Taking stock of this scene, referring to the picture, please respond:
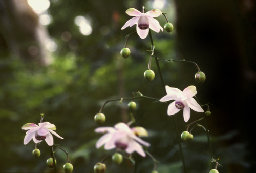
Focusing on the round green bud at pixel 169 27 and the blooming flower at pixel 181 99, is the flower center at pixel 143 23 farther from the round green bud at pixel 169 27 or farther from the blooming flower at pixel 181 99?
the blooming flower at pixel 181 99

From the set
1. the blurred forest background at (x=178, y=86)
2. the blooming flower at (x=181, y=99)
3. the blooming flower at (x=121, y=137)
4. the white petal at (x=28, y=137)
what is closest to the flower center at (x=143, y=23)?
the blooming flower at (x=181, y=99)

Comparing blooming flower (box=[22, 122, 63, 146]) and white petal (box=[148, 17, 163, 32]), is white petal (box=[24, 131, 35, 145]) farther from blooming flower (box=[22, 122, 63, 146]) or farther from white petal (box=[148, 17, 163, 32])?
white petal (box=[148, 17, 163, 32])

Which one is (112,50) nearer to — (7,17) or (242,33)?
(242,33)

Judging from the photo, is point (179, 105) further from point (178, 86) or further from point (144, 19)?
point (178, 86)

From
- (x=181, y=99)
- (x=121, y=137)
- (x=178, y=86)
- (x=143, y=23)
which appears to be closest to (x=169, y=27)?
(x=143, y=23)

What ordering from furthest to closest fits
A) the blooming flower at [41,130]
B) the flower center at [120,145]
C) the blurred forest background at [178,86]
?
the blurred forest background at [178,86] → the blooming flower at [41,130] → the flower center at [120,145]

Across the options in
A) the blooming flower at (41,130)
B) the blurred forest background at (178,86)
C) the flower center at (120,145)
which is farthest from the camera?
the blurred forest background at (178,86)

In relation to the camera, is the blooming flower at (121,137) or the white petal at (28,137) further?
the white petal at (28,137)

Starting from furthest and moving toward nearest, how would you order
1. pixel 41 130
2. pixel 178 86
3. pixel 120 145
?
1. pixel 178 86
2. pixel 41 130
3. pixel 120 145

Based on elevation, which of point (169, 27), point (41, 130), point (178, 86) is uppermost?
point (178, 86)

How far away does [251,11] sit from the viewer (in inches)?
101

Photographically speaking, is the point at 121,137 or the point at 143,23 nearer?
the point at 121,137

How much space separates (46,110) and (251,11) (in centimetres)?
218

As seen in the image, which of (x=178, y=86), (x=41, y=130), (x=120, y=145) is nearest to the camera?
(x=120, y=145)
